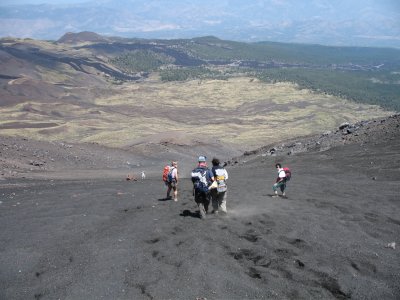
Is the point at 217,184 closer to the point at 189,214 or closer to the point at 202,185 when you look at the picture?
the point at 202,185

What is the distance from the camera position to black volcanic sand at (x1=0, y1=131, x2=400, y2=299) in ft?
29.0

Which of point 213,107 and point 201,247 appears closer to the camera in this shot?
point 201,247

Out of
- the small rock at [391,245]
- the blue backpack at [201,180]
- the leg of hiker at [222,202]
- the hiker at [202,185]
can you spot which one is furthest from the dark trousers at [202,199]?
the small rock at [391,245]

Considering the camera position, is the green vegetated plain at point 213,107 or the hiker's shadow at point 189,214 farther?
the green vegetated plain at point 213,107

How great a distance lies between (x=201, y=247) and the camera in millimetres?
10797

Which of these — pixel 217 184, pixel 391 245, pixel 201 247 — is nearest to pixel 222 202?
pixel 217 184

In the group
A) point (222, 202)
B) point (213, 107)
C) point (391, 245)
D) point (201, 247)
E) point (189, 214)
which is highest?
point (391, 245)

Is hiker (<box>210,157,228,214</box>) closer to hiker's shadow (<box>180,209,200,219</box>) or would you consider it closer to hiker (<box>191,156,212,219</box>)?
hiker (<box>191,156,212,219</box>)

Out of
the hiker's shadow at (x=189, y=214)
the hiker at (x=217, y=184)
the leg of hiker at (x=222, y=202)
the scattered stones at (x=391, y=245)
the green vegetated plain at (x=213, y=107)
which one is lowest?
the green vegetated plain at (x=213, y=107)

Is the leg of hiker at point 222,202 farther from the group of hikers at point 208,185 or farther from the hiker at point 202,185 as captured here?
the hiker at point 202,185

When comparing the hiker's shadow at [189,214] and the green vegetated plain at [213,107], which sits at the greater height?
the hiker's shadow at [189,214]

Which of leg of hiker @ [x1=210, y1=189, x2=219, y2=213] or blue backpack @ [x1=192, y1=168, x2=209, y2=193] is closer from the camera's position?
blue backpack @ [x1=192, y1=168, x2=209, y2=193]

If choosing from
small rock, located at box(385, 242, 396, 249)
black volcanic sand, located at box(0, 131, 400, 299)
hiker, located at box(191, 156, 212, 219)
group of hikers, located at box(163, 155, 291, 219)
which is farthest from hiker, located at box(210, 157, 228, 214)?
small rock, located at box(385, 242, 396, 249)

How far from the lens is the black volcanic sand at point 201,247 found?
348 inches
